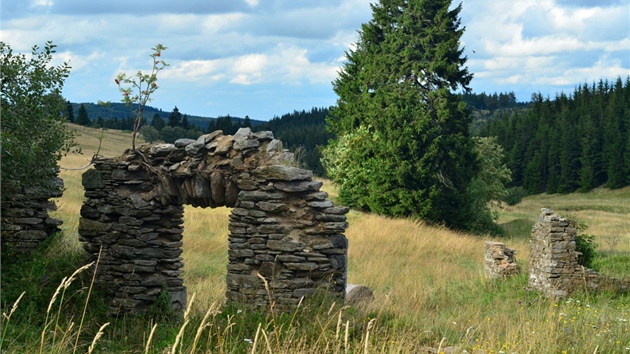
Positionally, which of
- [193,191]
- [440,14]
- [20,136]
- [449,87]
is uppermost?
[440,14]

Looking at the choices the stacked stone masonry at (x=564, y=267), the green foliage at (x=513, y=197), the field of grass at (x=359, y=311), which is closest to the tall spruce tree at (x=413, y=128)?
the field of grass at (x=359, y=311)

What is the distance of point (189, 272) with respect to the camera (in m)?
14.6

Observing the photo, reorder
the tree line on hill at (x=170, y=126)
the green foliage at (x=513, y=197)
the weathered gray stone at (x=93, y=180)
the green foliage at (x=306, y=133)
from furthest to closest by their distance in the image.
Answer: the green foliage at (x=306, y=133)
the green foliage at (x=513, y=197)
the tree line on hill at (x=170, y=126)
the weathered gray stone at (x=93, y=180)

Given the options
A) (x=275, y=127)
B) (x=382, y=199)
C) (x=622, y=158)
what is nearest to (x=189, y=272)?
(x=382, y=199)

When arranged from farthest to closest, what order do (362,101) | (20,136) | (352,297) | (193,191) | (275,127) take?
(275,127), (362,101), (352,297), (193,191), (20,136)

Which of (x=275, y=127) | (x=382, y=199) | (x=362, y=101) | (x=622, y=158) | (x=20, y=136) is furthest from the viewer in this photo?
(x=275, y=127)

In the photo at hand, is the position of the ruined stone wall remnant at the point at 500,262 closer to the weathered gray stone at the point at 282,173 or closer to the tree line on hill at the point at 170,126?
the weathered gray stone at the point at 282,173

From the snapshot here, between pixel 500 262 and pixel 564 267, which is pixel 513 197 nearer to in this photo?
pixel 500 262

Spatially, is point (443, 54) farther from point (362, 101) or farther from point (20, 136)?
point (20, 136)

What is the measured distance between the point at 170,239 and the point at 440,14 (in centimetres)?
2293

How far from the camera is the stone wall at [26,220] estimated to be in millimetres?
11648

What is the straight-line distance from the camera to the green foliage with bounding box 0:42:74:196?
28.7 ft

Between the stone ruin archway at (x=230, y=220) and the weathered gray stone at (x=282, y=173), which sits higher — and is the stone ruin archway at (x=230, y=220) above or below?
below

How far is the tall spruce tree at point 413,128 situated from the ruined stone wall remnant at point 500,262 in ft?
35.7
